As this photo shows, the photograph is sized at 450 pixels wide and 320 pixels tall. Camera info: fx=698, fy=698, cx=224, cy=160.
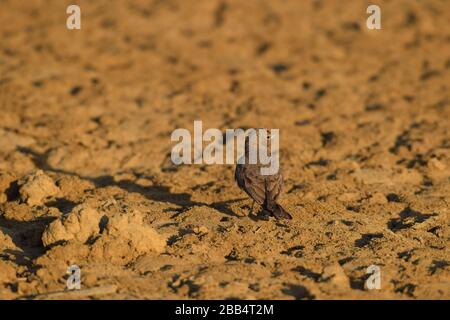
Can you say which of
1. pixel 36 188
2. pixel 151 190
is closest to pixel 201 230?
pixel 151 190

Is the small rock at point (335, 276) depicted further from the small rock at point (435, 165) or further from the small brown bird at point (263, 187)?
the small rock at point (435, 165)

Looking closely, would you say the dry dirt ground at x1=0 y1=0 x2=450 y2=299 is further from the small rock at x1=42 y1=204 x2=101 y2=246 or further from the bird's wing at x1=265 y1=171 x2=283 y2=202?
the bird's wing at x1=265 y1=171 x2=283 y2=202

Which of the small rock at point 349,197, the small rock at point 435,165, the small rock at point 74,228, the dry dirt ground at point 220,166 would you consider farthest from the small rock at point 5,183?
the small rock at point 435,165

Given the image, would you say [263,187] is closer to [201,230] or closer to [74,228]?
[201,230]

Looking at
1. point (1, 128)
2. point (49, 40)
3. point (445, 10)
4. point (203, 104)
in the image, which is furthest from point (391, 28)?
point (1, 128)

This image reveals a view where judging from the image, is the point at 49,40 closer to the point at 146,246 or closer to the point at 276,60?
the point at 276,60
